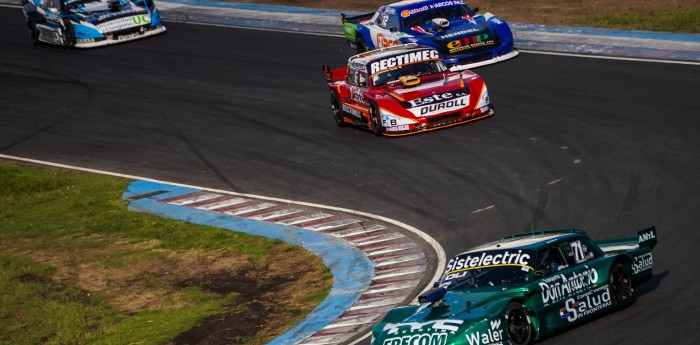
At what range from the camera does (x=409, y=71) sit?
76.7 ft

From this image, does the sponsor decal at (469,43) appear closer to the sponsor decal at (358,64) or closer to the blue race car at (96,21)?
the sponsor decal at (358,64)

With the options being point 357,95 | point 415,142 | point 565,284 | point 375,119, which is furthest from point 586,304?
point 357,95

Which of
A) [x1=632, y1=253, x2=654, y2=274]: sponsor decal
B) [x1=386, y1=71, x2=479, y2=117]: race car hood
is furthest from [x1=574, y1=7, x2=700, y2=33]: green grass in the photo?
[x1=632, y1=253, x2=654, y2=274]: sponsor decal

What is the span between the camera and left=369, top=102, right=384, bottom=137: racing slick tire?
22469mm

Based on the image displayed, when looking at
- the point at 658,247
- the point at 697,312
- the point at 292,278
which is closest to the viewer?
the point at 697,312

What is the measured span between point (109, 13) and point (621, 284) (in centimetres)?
2275

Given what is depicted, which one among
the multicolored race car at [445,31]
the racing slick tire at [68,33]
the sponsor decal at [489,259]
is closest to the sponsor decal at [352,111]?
the multicolored race car at [445,31]

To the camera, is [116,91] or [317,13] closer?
Result: [116,91]

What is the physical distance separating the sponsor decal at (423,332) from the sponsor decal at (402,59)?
39.3 ft

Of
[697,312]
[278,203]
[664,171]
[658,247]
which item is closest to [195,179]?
[278,203]

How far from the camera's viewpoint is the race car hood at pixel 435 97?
22.1m

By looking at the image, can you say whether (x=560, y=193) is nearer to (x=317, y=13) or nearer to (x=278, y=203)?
(x=278, y=203)

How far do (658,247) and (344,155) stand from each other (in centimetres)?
818

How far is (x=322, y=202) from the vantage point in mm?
19516
